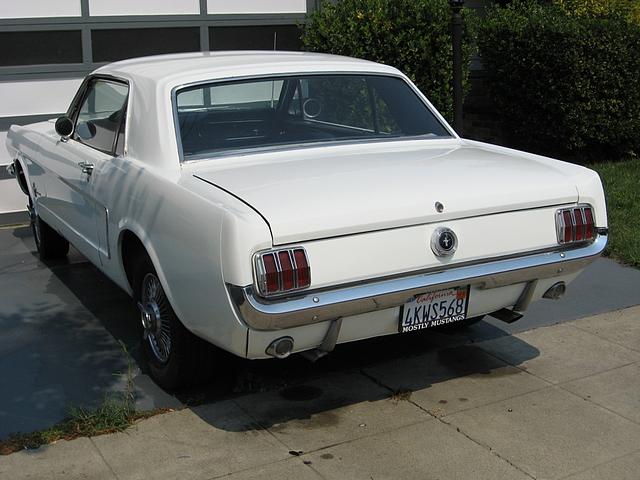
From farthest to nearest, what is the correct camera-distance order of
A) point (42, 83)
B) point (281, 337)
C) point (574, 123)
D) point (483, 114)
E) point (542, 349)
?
point (483, 114)
point (574, 123)
point (42, 83)
point (542, 349)
point (281, 337)

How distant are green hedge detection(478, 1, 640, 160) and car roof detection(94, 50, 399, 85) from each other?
198 inches

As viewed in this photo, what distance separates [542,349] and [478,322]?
0.58 meters

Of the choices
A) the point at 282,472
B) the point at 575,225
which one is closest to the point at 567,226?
the point at 575,225

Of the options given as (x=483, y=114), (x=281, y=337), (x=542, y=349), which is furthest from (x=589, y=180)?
(x=483, y=114)

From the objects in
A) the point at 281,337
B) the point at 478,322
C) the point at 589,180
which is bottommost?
the point at 478,322

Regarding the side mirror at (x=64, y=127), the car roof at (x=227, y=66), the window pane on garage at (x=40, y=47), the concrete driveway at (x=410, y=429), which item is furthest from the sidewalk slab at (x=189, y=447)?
the window pane on garage at (x=40, y=47)

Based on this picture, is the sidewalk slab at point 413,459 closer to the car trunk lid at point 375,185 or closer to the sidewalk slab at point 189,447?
the sidewalk slab at point 189,447

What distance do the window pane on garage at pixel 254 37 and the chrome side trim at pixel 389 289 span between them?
5745mm

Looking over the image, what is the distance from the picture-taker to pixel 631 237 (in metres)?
7.86

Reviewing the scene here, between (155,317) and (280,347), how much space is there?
980 millimetres

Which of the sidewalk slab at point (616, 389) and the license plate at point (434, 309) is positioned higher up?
the license plate at point (434, 309)

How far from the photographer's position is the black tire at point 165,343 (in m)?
4.86

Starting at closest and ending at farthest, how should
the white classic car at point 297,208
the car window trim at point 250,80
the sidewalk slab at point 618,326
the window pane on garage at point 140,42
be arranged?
the white classic car at point 297,208 < the car window trim at point 250,80 < the sidewalk slab at point 618,326 < the window pane on garage at point 140,42

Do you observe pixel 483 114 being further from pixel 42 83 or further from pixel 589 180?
pixel 589 180
